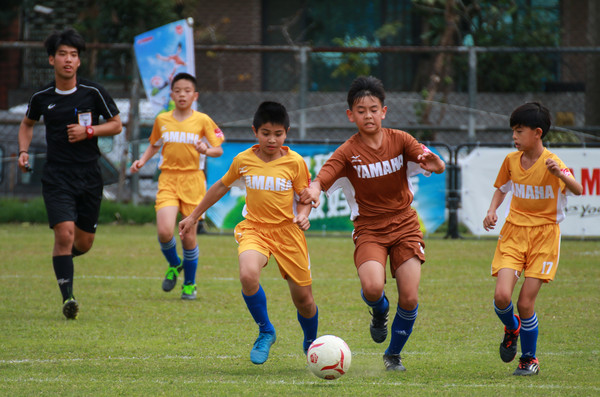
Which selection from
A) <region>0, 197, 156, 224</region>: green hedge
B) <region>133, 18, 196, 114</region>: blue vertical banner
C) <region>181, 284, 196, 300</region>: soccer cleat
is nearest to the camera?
<region>181, 284, 196, 300</region>: soccer cleat

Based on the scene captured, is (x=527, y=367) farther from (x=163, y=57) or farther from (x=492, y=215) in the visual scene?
(x=163, y=57)

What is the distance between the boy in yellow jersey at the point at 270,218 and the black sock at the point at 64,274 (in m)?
1.83

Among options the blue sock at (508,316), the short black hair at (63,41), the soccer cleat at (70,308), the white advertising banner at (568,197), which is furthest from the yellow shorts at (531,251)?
the white advertising banner at (568,197)

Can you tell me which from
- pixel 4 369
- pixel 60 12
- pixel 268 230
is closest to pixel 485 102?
pixel 60 12

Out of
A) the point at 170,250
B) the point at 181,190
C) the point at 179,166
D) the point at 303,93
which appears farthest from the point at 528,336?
the point at 303,93

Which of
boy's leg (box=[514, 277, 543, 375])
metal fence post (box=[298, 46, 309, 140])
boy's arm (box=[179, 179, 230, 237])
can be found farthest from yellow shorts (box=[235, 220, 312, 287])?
metal fence post (box=[298, 46, 309, 140])

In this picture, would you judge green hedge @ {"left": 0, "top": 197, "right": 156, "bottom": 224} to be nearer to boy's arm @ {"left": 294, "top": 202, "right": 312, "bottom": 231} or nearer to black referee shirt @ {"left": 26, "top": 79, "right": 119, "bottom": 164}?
black referee shirt @ {"left": 26, "top": 79, "right": 119, "bottom": 164}

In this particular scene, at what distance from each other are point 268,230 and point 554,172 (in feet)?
6.37

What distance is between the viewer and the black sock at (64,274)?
22.8 ft

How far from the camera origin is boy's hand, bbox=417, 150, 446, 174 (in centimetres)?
537

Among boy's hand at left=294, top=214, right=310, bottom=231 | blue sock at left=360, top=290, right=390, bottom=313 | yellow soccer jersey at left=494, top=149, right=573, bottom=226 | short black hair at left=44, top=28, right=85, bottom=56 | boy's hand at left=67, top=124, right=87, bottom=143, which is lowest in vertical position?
blue sock at left=360, top=290, right=390, bottom=313

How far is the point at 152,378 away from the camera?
5.00 m

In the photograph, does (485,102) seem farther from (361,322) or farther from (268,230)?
(268,230)

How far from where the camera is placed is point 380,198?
5.69 meters
